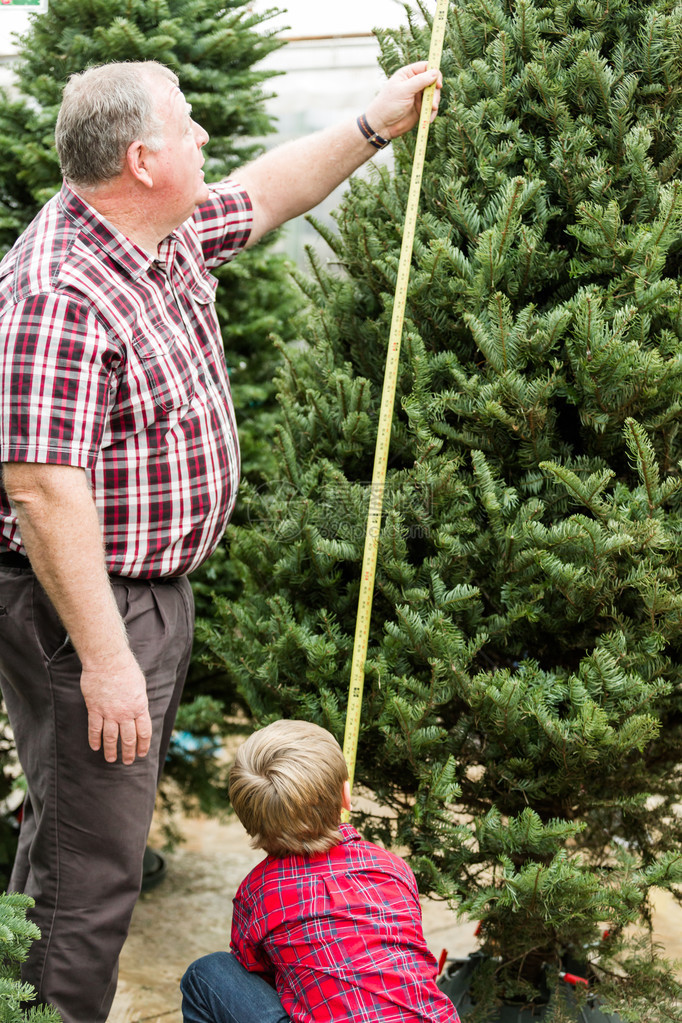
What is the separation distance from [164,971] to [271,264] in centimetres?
316

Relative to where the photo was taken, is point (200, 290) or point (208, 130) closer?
point (200, 290)

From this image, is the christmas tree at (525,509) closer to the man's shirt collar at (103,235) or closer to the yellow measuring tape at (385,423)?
the yellow measuring tape at (385,423)

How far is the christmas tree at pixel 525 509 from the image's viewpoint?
227cm

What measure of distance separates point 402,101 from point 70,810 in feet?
6.85

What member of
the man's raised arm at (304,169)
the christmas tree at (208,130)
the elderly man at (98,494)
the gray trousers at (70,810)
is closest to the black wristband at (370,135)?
the man's raised arm at (304,169)

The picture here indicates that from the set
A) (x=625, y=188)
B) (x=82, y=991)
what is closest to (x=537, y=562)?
(x=625, y=188)

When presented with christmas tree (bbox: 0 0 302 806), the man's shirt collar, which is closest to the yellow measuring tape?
the man's shirt collar

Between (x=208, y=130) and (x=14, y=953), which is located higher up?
(x=208, y=130)

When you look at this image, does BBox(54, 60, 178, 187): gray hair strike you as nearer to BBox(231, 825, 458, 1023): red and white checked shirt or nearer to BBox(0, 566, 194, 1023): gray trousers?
BBox(0, 566, 194, 1023): gray trousers

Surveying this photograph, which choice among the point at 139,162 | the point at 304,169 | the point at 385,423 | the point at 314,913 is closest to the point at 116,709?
the point at 314,913

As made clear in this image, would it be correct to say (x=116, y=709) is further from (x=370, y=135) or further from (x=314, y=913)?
(x=370, y=135)

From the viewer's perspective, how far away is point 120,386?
2191mm

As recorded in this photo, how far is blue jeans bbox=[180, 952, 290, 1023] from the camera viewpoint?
2117 millimetres

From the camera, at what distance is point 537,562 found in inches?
89.9
